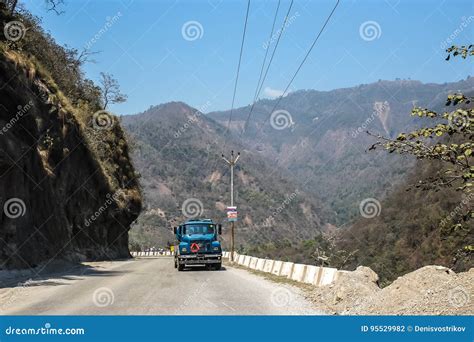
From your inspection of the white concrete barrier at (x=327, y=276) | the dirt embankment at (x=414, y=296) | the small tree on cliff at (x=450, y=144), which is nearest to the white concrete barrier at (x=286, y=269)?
the white concrete barrier at (x=327, y=276)

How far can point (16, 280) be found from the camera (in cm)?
2208

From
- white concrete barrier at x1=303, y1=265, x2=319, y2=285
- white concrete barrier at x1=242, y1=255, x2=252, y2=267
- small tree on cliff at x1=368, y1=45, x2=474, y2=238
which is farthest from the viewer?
white concrete barrier at x1=242, y1=255, x2=252, y2=267

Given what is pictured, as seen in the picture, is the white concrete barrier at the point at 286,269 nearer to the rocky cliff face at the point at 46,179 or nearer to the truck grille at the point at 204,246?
the truck grille at the point at 204,246

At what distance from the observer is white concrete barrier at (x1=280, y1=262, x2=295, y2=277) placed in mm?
25091

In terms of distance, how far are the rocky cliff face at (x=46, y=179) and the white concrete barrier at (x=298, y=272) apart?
1181 centimetres

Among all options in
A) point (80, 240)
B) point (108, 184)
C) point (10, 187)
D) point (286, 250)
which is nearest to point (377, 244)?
point (286, 250)

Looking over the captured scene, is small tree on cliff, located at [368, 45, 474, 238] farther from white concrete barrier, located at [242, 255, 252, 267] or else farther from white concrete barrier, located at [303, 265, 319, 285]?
white concrete barrier, located at [242, 255, 252, 267]

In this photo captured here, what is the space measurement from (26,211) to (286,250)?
383 feet

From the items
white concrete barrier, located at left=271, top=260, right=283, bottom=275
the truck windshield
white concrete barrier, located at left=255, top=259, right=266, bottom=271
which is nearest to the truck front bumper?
the truck windshield

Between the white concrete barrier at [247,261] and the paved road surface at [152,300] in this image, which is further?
the white concrete barrier at [247,261]

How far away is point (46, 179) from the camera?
3247 cm

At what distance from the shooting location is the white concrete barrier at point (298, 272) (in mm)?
22289

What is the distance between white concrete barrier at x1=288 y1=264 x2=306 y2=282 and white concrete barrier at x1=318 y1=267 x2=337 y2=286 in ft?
9.59
